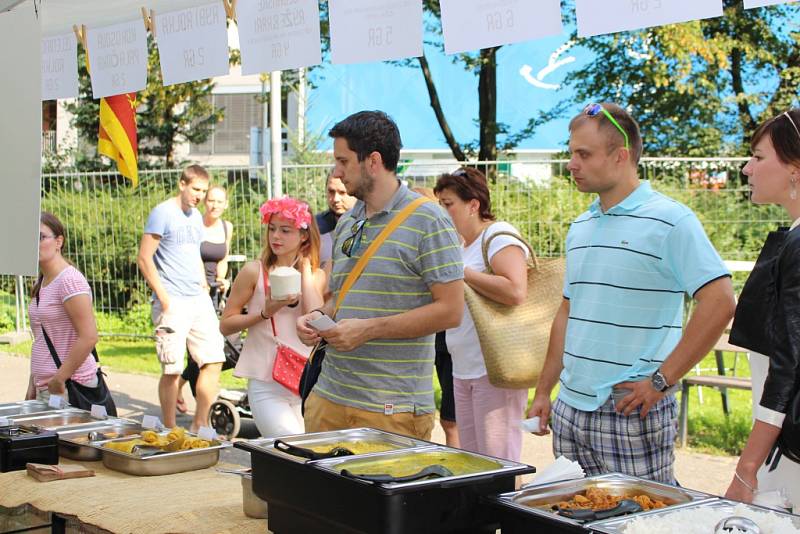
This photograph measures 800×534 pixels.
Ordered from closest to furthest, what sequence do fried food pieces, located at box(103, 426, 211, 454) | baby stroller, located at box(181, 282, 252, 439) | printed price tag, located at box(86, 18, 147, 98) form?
fried food pieces, located at box(103, 426, 211, 454) → printed price tag, located at box(86, 18, 147, 98) → baby stroller, located at box(181, 282, 252, 439)

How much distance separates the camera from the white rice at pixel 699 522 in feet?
5.91

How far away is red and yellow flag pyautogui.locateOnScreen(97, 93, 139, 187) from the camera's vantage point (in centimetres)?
520

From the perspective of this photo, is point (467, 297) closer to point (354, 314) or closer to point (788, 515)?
point (354, 314)

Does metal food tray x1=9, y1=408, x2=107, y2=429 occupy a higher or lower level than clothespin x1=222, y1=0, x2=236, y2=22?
lower

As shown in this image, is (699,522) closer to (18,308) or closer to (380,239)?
(380,239)

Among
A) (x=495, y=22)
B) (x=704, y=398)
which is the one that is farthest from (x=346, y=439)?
(x=704, y=398)

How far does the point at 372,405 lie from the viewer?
316cm

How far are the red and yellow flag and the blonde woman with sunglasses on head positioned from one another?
137 inches

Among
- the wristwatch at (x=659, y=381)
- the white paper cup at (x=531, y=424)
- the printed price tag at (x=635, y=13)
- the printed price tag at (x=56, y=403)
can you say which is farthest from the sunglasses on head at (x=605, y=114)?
the printed price tag at (x=56, y=403)

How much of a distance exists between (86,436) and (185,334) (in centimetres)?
359

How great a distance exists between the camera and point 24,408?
3889mm

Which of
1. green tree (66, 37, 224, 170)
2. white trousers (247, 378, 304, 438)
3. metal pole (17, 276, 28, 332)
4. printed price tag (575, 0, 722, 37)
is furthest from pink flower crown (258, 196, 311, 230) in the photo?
green tree (66, 37, 224, 170)

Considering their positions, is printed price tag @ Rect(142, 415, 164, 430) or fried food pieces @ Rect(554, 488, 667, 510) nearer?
fried food pieces @ Rect(554, 488, 667, 510)

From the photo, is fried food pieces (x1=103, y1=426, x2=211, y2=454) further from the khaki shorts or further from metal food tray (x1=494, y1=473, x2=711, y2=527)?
metal food tray (x1=494, y1=473, x2=711, y2=527)
